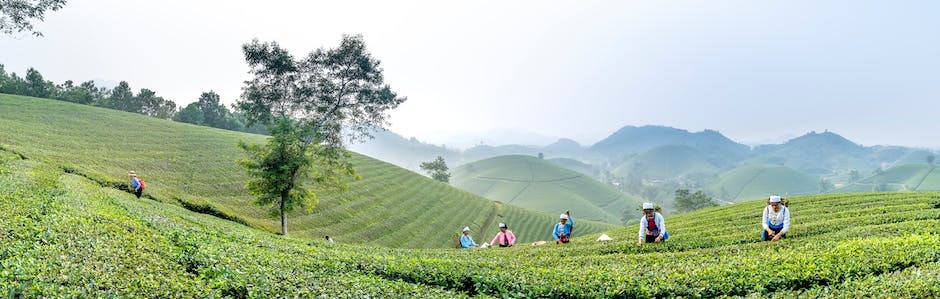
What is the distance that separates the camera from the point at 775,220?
14625mm

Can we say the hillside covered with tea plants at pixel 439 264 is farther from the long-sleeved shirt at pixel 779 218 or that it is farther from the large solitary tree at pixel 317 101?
→ the large solitary tree at pixel 317 101

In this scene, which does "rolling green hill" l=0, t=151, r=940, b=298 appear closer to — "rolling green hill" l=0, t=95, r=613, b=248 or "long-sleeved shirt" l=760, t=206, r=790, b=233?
"long-sleeved shirt" l=760, t=206, r=790, b=233

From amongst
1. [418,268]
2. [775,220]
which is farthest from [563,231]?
[418,268]

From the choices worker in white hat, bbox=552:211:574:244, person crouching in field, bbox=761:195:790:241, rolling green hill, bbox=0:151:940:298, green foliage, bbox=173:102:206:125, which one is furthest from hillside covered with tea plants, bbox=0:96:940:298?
green foliage, bbox=173:102:206:125

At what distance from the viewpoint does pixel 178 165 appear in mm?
44406

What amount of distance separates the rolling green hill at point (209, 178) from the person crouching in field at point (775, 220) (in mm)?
32833

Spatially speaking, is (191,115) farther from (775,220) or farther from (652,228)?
(775,220)

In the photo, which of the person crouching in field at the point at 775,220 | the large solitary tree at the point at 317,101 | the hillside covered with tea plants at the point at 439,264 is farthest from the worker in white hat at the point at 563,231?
the large solitary tree at the point at 317,101

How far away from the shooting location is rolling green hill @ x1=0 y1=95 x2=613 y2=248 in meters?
36.2

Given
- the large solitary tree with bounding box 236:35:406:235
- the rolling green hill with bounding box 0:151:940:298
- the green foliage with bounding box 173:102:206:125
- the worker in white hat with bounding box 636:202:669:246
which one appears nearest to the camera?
the rolling green hill with bounding box 0:151:940:298

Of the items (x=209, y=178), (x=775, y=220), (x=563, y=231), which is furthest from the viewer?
(x=209, y=178)

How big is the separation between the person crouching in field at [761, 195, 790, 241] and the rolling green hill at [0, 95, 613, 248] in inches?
1293

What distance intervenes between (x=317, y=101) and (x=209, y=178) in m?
18.5

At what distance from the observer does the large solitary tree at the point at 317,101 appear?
105ft
